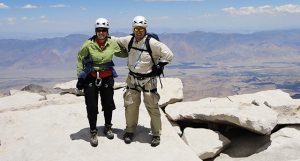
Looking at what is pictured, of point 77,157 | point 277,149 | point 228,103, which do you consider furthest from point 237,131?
point 77,157

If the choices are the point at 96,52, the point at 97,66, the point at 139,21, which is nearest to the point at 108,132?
the point at 97,66

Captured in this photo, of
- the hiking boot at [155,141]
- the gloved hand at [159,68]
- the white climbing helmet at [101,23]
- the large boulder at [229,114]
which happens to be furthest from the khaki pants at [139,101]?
the large boulder at [229,114]

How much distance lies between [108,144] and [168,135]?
2.35 m

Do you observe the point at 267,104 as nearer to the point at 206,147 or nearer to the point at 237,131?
the point at 237,131

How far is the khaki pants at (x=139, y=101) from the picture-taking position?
12.8 metres

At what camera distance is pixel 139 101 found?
13.3m

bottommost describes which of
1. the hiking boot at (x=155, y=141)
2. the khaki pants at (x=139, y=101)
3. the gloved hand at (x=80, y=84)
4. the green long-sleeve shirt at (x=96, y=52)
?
the hiking boot at (x=155, y=141)

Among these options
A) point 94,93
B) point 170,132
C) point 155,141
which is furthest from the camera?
point 170,132

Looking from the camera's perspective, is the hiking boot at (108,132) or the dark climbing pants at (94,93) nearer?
the dark climbing pants at (94,93)

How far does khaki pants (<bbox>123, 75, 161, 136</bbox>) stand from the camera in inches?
503

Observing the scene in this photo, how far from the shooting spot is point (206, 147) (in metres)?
15.5

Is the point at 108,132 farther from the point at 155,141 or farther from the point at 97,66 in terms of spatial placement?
the point at 97,66

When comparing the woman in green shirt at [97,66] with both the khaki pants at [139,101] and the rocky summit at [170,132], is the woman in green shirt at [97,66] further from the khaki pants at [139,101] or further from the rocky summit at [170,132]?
the rocky summit at [170,132]

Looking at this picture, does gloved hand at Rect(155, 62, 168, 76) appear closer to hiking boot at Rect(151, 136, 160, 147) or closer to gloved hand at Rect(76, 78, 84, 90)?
hiking boot at Rect(151, 136, 160, 147)
